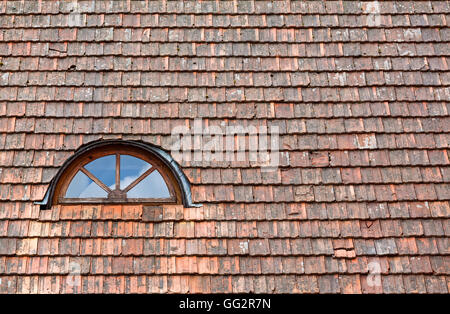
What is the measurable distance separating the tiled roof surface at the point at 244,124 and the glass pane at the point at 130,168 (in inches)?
8.8

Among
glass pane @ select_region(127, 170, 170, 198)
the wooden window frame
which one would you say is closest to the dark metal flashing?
the wooden window frame

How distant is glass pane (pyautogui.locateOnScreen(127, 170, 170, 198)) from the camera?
4.24 metres

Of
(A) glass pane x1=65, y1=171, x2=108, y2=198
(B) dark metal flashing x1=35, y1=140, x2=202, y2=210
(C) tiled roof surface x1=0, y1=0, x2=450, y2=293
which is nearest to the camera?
(C) tiled roof surface x1=0, y1=0, x2=450, y2=293

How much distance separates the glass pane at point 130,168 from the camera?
14.0 feet

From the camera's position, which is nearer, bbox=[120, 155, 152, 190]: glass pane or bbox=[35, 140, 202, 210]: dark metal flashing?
bbox=[35, 140, 202, 210]: dark metal flashing

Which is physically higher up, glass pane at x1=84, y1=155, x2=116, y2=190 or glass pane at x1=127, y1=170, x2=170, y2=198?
glass pane at x1=84, y1=155, x2=116, y2=190

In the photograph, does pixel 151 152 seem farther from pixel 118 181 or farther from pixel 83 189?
pixel 83 189

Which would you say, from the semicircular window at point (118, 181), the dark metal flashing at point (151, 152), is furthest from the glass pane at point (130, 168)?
the dark metal flashing at point (151, 152)

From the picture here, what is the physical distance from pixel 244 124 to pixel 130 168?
1119 mm

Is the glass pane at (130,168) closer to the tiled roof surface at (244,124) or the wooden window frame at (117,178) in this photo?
the wooden window frame at (117,178)

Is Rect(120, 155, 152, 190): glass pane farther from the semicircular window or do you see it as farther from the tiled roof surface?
the tiled roof surface

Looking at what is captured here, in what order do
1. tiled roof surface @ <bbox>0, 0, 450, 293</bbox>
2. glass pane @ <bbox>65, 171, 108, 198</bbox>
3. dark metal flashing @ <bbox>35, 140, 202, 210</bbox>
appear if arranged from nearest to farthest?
1. tiled roof surface @ <bbox>0, 0, 450, 293</bbox>
2. dark metal flashing @ <bbox>35, 140, 202, 210</bbox>
3. glass pane @ <bbox>65, 171, 108, 198</bbox>

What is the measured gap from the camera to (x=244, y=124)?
437 centimetres

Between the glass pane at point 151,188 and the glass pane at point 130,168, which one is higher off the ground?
the glass pane at point 130,168
